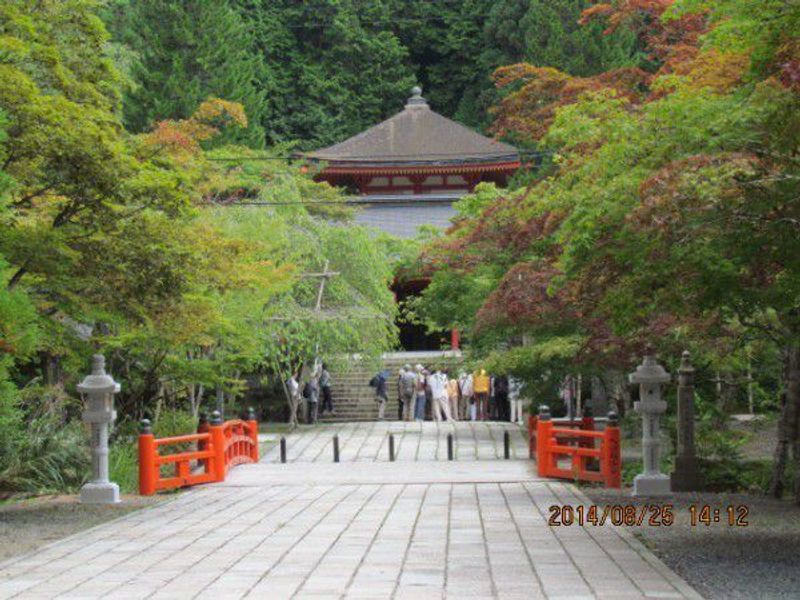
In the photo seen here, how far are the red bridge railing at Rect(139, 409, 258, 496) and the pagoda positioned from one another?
2599 cm

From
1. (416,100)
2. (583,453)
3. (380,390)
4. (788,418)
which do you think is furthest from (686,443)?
(416,100)

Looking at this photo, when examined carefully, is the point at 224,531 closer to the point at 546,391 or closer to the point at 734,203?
the point at 734,203

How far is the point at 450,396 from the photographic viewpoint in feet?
115

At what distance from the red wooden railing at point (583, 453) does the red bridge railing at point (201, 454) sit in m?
4.68

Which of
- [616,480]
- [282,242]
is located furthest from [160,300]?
[282,242]

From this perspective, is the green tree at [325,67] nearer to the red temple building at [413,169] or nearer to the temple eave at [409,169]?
the red temple building at [413,169]

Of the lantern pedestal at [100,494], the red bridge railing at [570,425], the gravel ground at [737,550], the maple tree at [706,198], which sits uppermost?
the maple tree at [706,198]

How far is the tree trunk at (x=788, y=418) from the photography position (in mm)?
14539

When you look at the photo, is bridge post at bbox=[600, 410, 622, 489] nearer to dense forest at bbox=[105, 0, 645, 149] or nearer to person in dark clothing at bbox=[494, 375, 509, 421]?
person in dark clothing at bbox=[494, 375, 509, 421]

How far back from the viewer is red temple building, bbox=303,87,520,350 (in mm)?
48500

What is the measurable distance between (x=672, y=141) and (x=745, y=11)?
4.01ft

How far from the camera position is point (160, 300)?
1477 cm

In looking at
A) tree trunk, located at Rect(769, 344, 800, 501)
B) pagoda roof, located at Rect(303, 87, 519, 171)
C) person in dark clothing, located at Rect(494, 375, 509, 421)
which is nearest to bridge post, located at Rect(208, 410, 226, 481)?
tree trunk, located at Rect(769, 344, 800, 501)
